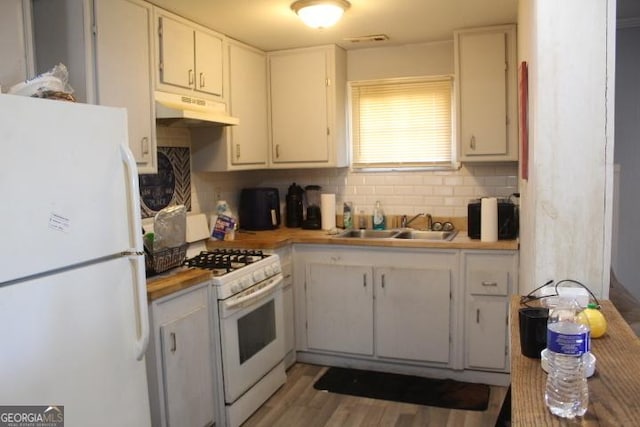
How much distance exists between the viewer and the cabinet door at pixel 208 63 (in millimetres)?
3188

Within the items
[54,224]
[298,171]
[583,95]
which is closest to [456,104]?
[298,171]

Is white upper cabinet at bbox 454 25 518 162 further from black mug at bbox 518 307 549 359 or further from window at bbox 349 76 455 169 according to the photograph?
black mug at bbox 518 307 549 359

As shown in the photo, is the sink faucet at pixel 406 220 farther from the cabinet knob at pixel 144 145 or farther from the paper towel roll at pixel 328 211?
the cabinet knob at pixel 144 145

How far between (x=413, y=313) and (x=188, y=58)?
6.96ft

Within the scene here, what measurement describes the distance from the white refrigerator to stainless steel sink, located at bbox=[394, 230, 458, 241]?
2214 millimetres

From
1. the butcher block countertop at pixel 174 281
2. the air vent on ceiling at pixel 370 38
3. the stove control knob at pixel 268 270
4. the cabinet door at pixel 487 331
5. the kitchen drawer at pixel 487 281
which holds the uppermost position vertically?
the air vent on ceiling at pixel 370 38

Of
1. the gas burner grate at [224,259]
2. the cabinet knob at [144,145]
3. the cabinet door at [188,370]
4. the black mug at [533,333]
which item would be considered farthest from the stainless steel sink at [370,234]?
the black mug at [533,333]

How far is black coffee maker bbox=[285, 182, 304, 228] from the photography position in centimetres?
418

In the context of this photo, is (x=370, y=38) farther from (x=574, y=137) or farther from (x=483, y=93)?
(x=574, y=137)

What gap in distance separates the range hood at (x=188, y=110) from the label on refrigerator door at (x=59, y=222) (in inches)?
50.9

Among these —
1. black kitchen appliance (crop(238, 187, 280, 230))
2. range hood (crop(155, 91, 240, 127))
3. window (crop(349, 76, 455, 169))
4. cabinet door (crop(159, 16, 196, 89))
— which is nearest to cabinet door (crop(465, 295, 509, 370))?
window (crop(349, 76, 455, 169))

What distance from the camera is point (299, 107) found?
3951mm

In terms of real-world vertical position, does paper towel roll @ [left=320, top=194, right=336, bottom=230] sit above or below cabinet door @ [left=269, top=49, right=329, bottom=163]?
below

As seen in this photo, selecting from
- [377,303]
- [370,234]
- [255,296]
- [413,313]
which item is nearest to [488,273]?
[413,313]
